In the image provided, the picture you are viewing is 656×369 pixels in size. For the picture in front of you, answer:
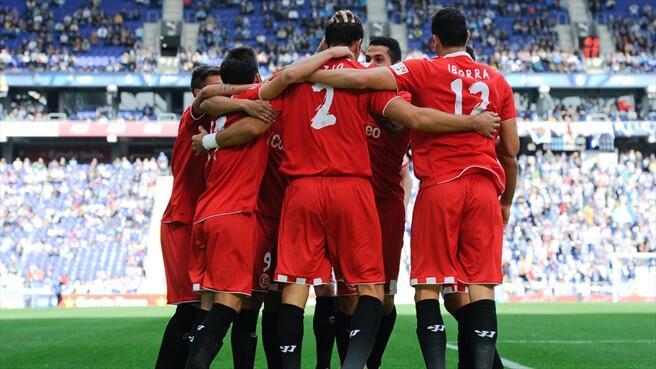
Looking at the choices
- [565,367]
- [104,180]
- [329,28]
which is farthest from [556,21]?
[329,28]

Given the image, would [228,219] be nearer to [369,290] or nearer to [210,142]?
[210,142]

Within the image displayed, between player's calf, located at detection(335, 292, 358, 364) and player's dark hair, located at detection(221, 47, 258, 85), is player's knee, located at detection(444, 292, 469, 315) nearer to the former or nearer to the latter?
player's calf, located at detection(335, 292, 358, 364)

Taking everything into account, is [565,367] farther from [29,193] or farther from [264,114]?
[29,193]

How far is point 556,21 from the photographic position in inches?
2019

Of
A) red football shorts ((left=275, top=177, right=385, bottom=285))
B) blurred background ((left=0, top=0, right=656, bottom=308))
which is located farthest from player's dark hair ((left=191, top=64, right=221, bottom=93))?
blurred background ((left=0, top=0, right=656, bottom=308))

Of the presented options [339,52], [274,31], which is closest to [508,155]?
[339,52]

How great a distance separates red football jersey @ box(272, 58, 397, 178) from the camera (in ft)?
21.9

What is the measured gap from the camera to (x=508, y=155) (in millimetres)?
7016

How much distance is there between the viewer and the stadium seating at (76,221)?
110 ft

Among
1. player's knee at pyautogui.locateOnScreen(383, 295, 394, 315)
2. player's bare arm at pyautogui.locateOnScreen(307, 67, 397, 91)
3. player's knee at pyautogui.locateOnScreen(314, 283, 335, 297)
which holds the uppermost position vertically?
player's bare arm at pyautogui.locateOnScreen(307, 67, 397, 91)

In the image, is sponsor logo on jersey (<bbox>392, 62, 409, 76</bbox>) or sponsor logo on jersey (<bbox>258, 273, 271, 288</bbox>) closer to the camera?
sponsor logo on jersey (<bbox>392, 62, 409, 76</bbox>)

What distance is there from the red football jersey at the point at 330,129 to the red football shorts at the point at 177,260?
1.28m

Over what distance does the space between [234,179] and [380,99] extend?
50.7 inches

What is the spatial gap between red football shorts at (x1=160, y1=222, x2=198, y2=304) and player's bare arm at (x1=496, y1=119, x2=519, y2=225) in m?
2.56
